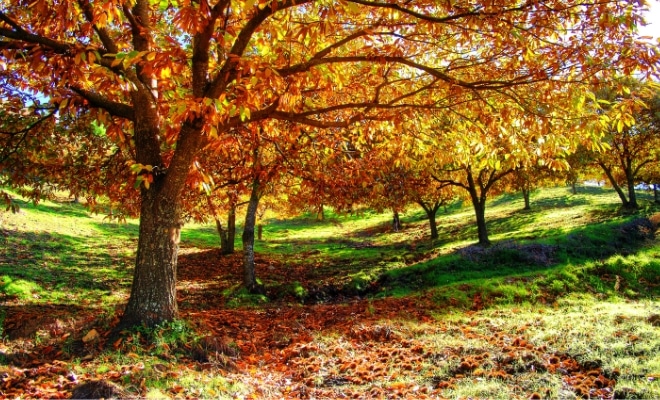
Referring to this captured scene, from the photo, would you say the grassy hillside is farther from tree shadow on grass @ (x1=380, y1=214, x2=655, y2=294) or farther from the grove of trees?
the grove of trees

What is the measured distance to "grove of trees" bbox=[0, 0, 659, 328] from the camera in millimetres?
5203

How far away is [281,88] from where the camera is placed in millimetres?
6145

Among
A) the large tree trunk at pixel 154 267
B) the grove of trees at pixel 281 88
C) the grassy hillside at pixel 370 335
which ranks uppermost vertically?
the grove of trees at pixel 281 88

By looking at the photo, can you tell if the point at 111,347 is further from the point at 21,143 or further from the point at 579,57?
the point at 579,57

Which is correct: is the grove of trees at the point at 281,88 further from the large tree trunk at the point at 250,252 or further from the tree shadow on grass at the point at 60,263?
the tree shadow on grass at the point at 60,263

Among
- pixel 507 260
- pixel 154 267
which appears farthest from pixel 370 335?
pixel 507 260

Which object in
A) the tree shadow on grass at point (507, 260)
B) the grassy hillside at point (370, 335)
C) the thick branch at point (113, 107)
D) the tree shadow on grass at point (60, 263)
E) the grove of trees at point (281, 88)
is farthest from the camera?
the tree shadow on grass at point (507, 260)

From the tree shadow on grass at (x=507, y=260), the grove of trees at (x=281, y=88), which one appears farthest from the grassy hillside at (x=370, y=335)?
the grove of trees at (x=281, y=88)

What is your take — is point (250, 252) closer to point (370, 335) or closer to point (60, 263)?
point (370, 335)

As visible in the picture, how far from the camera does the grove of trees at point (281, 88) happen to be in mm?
5203

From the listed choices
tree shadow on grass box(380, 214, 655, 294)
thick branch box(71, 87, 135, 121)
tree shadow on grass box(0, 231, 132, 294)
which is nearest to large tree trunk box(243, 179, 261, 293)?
tree shadow on grass box(380, 214, 655, 294)

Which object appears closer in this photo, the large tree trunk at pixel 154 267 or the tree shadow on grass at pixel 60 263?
the large tree trunk at pixel 154 267

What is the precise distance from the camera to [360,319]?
8555 millimetres

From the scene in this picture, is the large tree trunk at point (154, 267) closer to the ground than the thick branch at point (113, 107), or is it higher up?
closer to the ground
